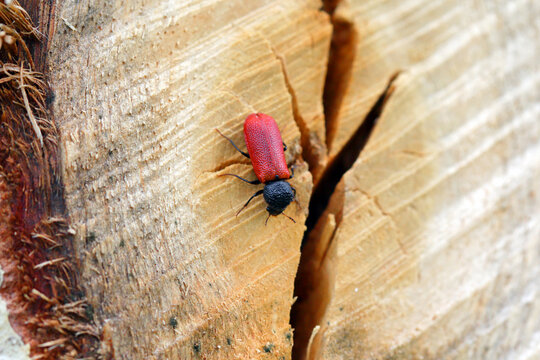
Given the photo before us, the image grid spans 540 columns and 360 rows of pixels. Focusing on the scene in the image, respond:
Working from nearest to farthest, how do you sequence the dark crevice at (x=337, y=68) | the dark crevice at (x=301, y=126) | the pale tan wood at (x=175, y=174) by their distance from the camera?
1. the pale tan wood at (x=175, y=174)
2. the dark crevice at (x=301, y=126)
3. the dark crevice at (x=337, y=68)

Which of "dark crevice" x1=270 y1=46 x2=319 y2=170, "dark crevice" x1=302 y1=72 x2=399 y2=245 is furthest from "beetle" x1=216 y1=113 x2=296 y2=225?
"dark crevice" x1=302 y1=72 x2=399 y2=245

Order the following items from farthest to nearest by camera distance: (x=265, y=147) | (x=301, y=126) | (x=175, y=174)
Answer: (x=301, y=126) < (x=265, y=147) < (x=175, y=174)

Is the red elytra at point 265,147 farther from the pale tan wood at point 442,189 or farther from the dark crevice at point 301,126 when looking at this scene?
the pale tan wood at point 442,189

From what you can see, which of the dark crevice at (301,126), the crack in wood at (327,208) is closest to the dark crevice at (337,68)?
the crack in wood at (327,208)

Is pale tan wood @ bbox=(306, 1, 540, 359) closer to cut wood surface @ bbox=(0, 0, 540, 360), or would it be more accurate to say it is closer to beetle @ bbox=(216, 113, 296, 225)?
cut wood surface @ bbox=(0, 0, 540, 360)

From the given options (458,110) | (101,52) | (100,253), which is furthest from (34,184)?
(458,110)

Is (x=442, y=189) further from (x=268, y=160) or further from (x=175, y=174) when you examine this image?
(x=175, y=174)

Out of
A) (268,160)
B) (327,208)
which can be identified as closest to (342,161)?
(327,208)
